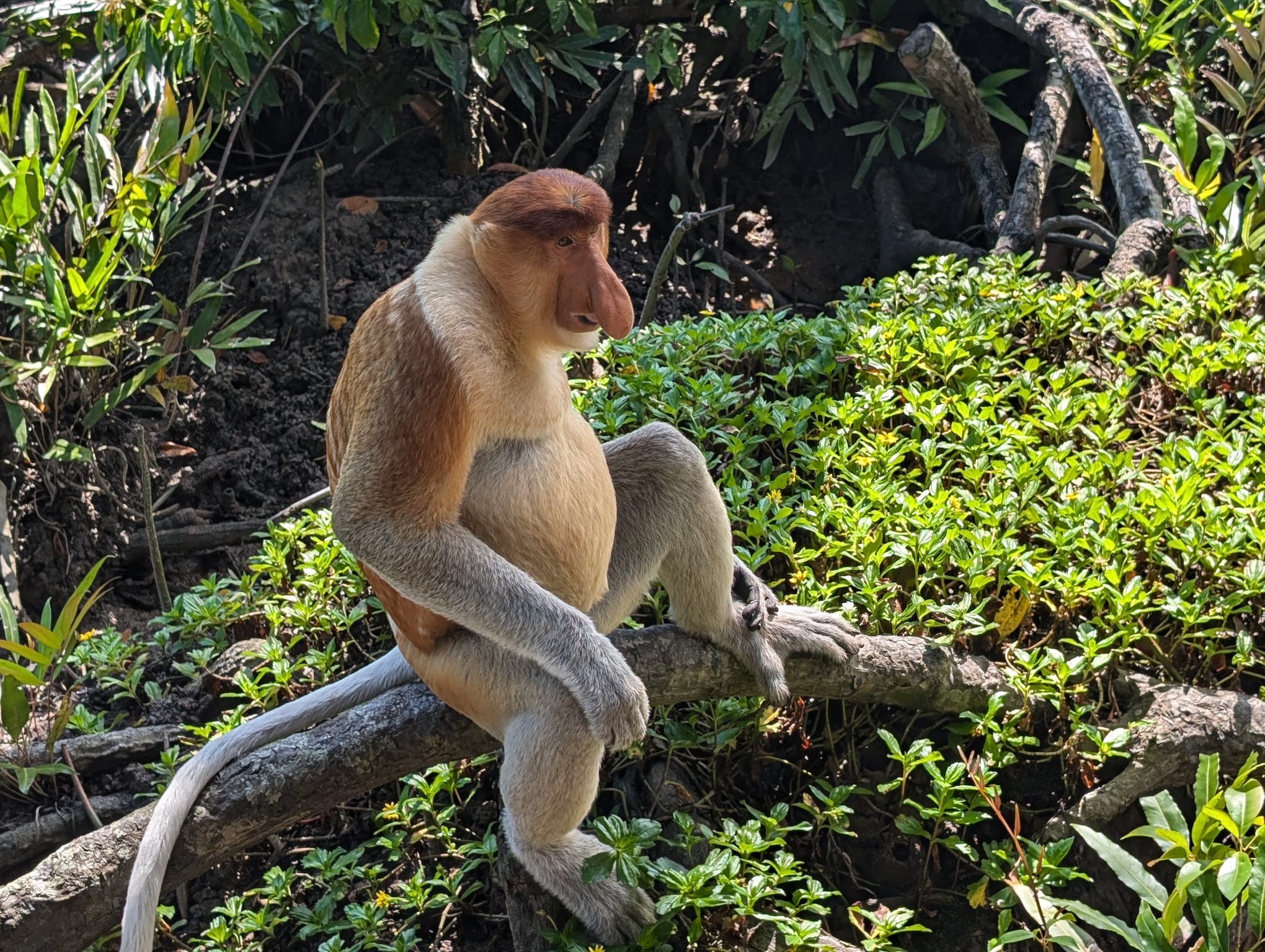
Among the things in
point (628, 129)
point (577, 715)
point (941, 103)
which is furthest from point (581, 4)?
point (577, 715)

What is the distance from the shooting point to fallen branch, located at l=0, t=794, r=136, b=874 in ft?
8.60

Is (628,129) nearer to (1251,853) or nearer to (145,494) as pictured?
(145,494)

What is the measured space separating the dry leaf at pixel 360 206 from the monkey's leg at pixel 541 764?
10.7ft

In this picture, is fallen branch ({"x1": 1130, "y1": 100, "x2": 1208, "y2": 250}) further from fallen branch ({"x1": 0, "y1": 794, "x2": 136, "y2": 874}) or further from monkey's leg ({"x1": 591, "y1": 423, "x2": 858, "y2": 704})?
fallen branch ({"x1": 0, "y1": 794, "x2": 136, "y2": 874})

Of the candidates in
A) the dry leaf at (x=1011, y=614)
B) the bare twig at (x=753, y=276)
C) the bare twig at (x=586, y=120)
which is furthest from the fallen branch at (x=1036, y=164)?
the dry leaf at (x=1011, y=614)

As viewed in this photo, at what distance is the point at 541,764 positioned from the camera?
2229 mm

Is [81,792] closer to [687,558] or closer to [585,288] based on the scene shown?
[687,558]

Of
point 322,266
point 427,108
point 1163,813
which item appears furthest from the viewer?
point 427,108

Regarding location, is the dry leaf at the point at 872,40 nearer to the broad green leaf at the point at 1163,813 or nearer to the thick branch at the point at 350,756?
the thick branch at the point at 350,756

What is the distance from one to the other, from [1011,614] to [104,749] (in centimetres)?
228

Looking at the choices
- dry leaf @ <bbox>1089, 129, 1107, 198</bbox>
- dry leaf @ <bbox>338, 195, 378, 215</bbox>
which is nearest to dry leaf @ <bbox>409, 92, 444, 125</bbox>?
dry leaf @ <bbox>338, 195, 378, 215</bbox>

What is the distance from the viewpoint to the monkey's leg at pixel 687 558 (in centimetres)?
259

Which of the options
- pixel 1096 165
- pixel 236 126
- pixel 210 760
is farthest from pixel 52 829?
pixel 1096 165

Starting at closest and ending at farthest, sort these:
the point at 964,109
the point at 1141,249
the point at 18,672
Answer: the point at 18,672 → the point at 1141,249 → the point at 964,109
